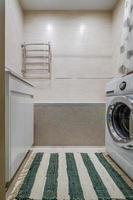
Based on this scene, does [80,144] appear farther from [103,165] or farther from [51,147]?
[103,165]

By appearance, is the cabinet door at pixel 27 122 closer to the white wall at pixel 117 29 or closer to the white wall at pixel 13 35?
the white wall at pixel 13 35

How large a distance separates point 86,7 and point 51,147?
216 centimetres

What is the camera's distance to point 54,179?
153 centimetres

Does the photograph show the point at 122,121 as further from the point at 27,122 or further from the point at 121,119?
the point at 27,122

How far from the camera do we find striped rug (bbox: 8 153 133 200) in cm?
128

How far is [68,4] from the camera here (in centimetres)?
286

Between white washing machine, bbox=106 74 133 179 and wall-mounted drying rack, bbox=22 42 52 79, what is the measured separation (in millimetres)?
1280

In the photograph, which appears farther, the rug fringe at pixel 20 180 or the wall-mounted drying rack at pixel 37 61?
the wall-mounted drying rack at pixel 37 61

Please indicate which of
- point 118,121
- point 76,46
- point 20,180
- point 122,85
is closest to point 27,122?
point 20,180

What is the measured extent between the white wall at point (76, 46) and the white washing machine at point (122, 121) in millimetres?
998

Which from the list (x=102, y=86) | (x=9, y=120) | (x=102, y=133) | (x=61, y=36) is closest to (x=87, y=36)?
(x=61, y=36)

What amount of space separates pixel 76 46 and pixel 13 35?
3.29 feet

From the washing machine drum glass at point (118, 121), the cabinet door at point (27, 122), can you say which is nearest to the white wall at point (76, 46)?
the cabinet door at point (27, 122)

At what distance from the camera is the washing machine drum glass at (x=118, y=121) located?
1733 millimetres
